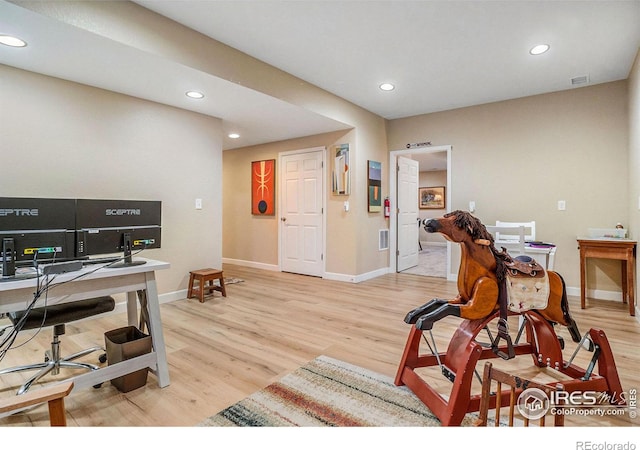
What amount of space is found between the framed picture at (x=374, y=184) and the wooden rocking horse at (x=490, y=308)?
3305mm

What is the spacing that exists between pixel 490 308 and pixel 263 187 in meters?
4.77

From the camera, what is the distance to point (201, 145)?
13.7 ft

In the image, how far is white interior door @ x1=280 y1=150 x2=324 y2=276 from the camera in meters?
5.34

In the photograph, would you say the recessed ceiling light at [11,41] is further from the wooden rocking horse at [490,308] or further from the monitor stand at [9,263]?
the wooden rocking horse at [490,308]

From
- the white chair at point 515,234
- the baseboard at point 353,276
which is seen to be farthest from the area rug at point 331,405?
the baseboard at point 353,276

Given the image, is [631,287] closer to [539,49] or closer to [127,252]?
[539,49]

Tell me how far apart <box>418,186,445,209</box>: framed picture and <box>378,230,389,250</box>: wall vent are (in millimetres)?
5090

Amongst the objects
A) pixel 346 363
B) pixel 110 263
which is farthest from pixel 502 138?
pixel 110 263

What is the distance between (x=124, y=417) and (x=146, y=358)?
1.06ft

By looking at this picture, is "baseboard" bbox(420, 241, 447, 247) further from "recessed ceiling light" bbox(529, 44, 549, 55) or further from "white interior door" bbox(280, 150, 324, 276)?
"recessed ceiling light" bbox(529, 44, 549, 55)

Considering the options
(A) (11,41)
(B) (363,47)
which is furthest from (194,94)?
(B) (363,47)

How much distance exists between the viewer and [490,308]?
5.73ft

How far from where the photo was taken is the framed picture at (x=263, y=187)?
5.87 meters
